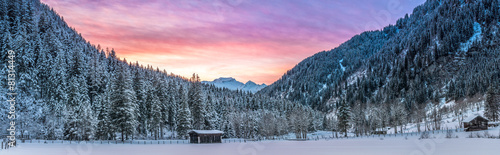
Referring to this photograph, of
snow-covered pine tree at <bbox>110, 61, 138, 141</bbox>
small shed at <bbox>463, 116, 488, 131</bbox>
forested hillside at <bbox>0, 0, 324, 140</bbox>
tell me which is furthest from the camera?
small shed at <bbox>463, 116, 488, 131</bbox>

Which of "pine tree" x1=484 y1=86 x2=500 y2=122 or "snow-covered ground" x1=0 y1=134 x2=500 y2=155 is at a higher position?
"pine tree" x1=484 y1=86 x2=500 y2=122

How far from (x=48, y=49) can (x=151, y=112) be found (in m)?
51.9

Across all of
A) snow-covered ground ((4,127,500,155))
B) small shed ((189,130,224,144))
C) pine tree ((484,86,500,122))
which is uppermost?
pine tree ((484,86,500,122))

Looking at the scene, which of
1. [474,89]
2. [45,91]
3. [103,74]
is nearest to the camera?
[45,91]

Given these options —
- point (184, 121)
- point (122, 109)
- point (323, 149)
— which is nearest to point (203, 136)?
point (184, 121)

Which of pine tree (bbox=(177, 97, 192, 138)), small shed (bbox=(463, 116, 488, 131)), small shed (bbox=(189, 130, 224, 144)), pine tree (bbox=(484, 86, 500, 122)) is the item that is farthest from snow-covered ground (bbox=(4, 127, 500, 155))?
pine tree (bbox=(484, 86, 500, 122))

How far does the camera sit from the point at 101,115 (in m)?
69.2

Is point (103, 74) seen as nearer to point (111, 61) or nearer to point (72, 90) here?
point (72, 90)

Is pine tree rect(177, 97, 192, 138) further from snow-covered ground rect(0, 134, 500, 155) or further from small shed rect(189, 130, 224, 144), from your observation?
snow-covered ground rect(0, 134, 500, 155)

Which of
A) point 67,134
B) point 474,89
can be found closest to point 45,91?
point 67,134

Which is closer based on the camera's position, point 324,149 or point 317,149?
point 324,149

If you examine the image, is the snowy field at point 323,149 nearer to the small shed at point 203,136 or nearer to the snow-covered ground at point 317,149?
the snow-covered ground at point 317,149

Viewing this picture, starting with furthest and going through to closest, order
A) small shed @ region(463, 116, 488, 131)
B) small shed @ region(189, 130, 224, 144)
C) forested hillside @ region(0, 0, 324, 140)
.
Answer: small shed @ region(463, 116, 488, 131)
small shed @ region(189, 130, 224, 144)
forested hillside @ region(0, 0, 324, 140)

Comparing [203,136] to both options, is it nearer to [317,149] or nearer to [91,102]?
[317,149]
